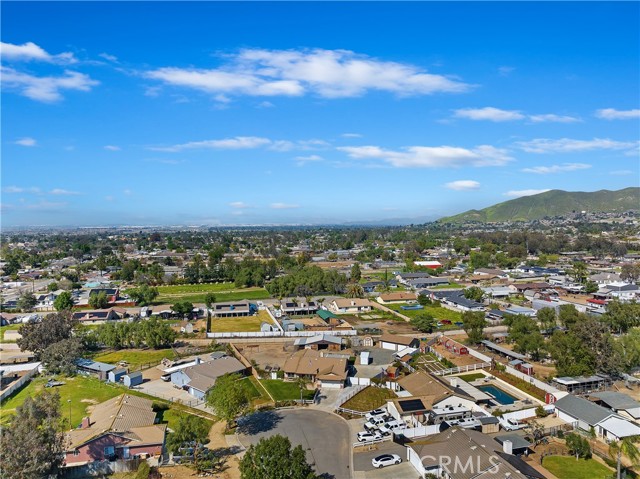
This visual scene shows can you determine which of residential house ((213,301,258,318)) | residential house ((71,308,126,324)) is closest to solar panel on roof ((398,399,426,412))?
residential house ((213,301,258,318))

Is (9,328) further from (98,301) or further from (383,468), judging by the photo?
(383,468)

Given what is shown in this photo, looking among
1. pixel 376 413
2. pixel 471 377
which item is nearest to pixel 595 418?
pixel 471 377

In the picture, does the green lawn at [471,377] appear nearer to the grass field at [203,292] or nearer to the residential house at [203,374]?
the residential house at [203,374]

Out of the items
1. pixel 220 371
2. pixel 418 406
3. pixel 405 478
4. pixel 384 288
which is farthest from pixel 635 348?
pixel 384 288

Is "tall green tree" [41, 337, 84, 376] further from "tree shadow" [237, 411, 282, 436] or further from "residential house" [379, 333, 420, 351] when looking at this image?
"residential house" [379, 333, 420, 351]

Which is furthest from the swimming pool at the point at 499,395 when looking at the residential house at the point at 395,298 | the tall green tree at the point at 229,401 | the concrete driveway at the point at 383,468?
the residential house at the point at 395,298
